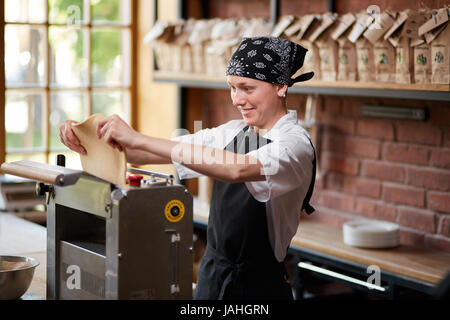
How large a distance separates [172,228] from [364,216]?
1942 mm

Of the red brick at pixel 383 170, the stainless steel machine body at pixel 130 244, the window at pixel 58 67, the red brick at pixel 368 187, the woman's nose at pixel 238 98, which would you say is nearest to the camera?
the stainless steel machine body at pixel 130 244

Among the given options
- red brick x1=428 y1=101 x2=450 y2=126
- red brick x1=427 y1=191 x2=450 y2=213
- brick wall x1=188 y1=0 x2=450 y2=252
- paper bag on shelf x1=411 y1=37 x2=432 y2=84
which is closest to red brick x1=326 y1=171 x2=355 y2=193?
brick wall x1=188 y1=0 x2=450 y2=252

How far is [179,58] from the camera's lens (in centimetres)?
396

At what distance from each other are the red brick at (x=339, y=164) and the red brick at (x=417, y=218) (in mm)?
324

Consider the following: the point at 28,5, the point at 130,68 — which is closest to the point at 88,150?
the point at 28,5

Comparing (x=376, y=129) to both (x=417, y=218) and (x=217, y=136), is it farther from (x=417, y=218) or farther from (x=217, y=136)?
(x=217, y=136)

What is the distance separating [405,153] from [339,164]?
0.42 meters

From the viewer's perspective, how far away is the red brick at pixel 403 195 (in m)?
3.12

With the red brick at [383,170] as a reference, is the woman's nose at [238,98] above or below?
above

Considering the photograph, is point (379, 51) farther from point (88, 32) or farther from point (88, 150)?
point (88, 32)

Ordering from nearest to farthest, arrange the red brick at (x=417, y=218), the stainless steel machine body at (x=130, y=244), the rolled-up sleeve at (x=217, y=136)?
the stainless steel machine body at (x=130, y=244), the rolled-up sleeve at (x=217, y=136), the red brick at (x=417, y=218)

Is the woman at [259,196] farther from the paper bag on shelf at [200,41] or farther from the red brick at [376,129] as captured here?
the paper bag on shelf at [200,41]

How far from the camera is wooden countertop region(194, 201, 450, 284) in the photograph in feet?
8.82

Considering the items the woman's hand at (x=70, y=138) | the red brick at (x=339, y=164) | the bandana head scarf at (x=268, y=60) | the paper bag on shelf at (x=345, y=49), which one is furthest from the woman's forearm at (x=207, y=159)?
the red brick at (x=339, y=164)
